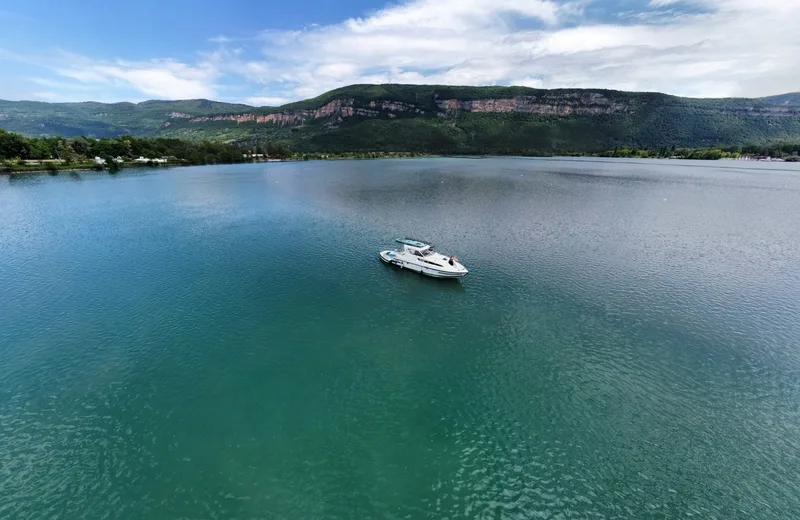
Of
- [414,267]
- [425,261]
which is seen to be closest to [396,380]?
[425,261]

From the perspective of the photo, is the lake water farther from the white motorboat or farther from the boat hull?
the white motorboat

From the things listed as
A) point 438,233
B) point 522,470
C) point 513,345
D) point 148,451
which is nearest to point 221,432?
point 148,451

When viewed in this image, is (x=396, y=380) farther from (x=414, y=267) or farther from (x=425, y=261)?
(x=414, y=267)

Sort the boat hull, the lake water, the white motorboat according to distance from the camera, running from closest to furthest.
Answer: the lake water → the boat hull → the white motorboat

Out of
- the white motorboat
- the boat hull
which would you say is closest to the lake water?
the boat hull

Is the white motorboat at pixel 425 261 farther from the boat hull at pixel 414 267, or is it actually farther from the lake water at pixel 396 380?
the lake water at pixel 396 380

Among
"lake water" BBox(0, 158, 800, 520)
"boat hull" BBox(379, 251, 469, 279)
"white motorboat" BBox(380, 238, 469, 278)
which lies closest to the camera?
"lake water" BBox(0, 158, 800, 520)

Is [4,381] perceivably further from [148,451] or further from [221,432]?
[221,432]
